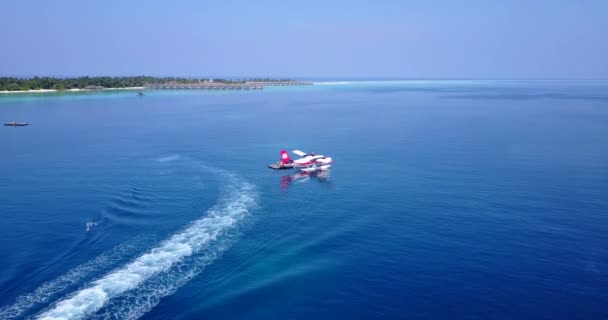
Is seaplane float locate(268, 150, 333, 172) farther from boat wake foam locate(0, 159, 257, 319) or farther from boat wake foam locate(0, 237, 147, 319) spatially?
boat wake foam locate(0, 237, 147, 319)

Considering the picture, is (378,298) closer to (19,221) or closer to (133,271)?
(133,271)

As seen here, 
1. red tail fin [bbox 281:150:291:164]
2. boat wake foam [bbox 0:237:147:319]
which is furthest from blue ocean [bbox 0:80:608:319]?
red tail fin [bbox 281:150:291:164]

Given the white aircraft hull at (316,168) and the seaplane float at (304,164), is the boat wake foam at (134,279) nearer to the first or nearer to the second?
the white aircraft hull at (316,168)

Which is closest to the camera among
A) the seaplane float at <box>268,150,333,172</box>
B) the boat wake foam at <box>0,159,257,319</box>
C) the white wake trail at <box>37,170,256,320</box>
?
the boat wake foam at <box>0,159,257,319</box>

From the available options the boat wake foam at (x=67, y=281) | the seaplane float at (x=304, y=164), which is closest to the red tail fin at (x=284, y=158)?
the seaplane float at (x=304, y=164)

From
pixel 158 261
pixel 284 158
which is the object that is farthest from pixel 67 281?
pixel 284 158

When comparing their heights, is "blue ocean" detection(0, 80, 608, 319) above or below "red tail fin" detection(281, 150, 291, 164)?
below

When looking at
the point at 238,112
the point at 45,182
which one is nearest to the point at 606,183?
the point at 45,182
